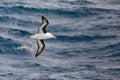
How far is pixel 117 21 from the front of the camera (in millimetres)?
63719

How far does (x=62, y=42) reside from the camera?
56.2 m

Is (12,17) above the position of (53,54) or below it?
above

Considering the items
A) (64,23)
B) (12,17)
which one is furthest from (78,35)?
(12,17)

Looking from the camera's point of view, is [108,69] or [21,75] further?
[108,69]

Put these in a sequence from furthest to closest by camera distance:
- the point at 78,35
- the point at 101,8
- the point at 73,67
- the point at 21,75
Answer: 1. the point at 101,8
2. the point at 78,35
3. the point at 73,67
4. the point at 21,75

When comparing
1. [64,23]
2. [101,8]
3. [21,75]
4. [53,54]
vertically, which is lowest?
[21,75]

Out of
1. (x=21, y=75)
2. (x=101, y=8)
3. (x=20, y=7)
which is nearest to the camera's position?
(x=21, y=75)

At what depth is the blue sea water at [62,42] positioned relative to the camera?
51.5m

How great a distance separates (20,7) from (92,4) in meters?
10.5

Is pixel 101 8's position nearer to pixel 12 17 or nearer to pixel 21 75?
pixel 12 17

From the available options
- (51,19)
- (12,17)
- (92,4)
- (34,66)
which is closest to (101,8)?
(92,4)

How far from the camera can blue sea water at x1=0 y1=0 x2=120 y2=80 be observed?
51.5 metres

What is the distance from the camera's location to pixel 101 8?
219 ft

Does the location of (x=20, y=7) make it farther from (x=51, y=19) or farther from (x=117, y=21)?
(x=117, y=21)
